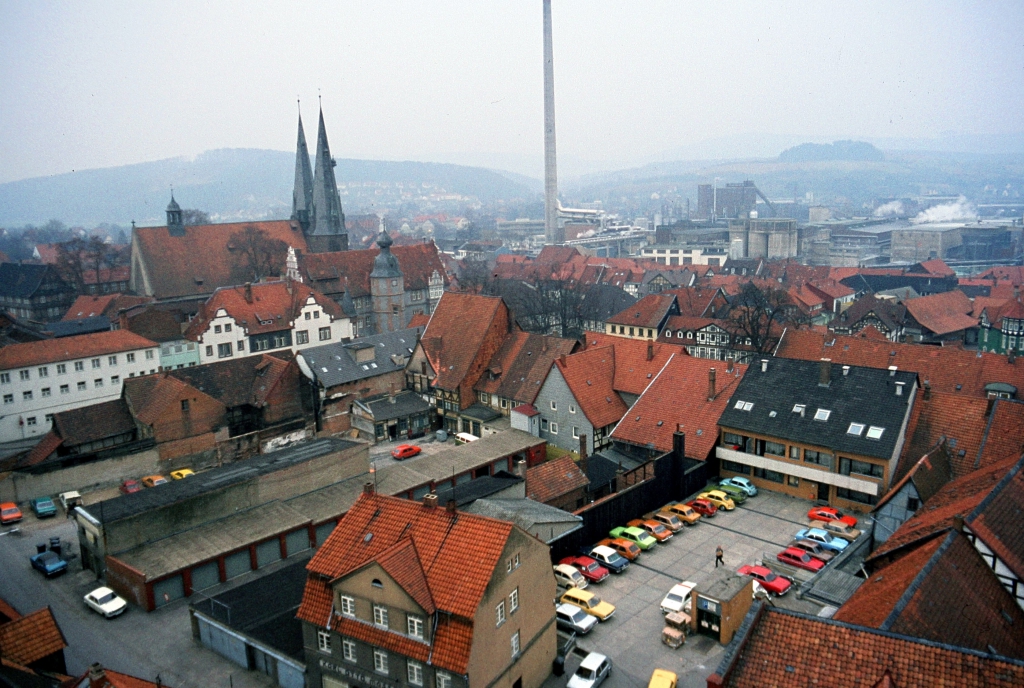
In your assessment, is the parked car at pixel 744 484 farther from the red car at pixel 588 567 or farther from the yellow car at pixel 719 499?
the red car at pixel 588 567

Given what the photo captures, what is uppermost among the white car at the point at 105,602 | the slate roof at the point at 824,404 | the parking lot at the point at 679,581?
the slate roof at the point at 824,404

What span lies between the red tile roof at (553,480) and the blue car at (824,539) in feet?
34.4

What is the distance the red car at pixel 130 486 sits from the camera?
44438 mm

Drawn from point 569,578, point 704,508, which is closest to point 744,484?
point 704,508

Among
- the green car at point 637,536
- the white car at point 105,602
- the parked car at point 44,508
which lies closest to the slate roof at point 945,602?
the green car at point 637,536

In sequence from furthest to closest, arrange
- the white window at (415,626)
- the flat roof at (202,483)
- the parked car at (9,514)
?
the parked car at (9,514), the flat roof at (202,483), the white window at (415,626)

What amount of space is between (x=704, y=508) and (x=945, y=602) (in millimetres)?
16711

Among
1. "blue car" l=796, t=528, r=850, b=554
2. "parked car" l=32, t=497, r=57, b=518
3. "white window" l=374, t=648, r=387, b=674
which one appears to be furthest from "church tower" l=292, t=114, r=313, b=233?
"white window" l=374, t=648, r=387, b=674

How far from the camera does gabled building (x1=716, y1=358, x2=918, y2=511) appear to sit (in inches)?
1451

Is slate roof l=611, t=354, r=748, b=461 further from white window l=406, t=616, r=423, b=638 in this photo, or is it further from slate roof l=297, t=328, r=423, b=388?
white window l=406, t=616, r=423, b=638

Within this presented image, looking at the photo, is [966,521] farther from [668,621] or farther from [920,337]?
[920,337]

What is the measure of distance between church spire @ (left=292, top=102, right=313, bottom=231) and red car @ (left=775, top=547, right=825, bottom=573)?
7858 cm

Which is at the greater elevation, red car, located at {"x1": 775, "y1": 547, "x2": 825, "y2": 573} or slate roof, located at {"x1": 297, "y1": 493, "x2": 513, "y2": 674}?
slate roof, located at {"x1": 297, "y1": 493, "x2": 513, "y2": 674}

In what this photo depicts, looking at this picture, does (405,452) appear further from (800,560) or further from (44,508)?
(800,560)
